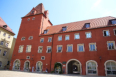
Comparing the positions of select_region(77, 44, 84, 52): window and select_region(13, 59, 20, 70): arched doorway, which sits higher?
select_region(77, 44, 84, 52): window

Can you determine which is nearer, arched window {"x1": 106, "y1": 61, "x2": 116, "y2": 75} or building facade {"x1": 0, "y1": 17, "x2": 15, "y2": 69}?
arched window {"x1": 106, "y1": 61, "x2": 116, "y2": 75}

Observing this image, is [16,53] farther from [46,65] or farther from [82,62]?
[82,62]

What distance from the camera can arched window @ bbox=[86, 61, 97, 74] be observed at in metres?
20.0

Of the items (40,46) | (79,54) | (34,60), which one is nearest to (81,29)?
(79,54)

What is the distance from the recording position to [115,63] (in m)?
18.7

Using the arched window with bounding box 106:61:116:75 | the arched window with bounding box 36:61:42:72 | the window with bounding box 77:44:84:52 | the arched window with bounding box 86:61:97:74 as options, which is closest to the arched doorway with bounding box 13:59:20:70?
the arched window with bounding box 36:61:42:72

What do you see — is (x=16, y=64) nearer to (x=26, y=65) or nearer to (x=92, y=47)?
(x=26, y=65)

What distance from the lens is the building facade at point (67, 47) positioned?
793 inches

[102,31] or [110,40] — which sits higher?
[102,31]

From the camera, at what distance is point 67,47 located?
79.0 ft

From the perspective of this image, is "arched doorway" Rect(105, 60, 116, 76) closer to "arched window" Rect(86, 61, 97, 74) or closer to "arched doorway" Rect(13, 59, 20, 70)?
"arched window" Rect(86, 61, 97, 74)

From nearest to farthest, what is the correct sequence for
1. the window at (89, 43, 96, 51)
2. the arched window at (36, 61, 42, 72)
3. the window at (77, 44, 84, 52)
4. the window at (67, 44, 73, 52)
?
the window at (89, 43, 96, 51), the window at (77, 44, 84, 52), the window at (67, 44, 73, 52), the arched window at (36, 61, 42, 72)

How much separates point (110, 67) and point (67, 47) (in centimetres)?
994

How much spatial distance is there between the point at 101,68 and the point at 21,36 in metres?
24.9
